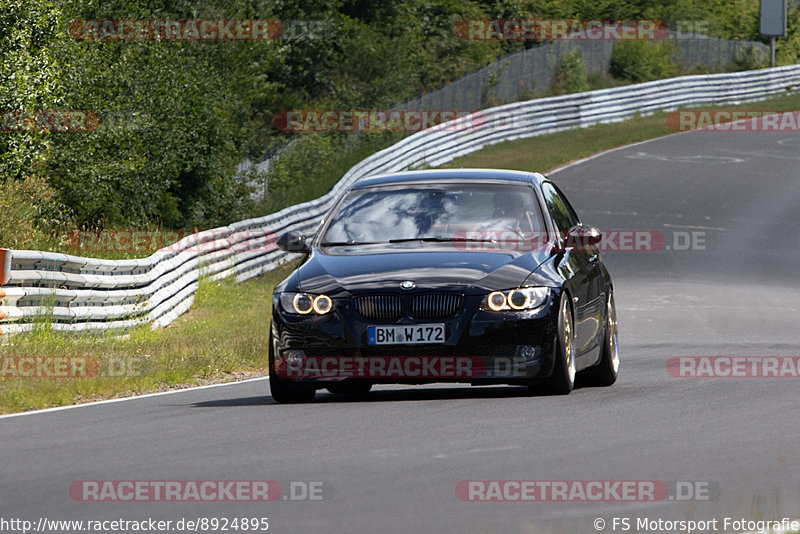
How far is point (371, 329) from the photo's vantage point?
9.99m

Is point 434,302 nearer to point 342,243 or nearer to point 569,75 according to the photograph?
point 342,243

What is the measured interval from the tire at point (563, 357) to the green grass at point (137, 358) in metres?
3.67

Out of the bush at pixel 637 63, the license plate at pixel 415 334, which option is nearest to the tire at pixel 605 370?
the license plate at pixel 415 334

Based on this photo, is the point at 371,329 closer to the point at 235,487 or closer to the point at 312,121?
the point at 235,487

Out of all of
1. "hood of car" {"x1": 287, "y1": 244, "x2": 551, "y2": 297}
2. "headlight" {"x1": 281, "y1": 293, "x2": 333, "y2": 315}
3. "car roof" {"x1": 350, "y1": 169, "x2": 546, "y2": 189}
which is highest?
"car roof" {"x1": 350, "y1": 169, "x2": 546, "y2": 189}

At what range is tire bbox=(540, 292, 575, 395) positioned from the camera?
1020cm

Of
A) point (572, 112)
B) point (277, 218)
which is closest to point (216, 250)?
point (277, 218)

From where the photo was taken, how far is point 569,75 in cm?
5525

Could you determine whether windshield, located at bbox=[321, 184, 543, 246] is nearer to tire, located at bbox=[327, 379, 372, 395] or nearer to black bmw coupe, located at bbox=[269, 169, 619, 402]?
black bmw coupe, located at bbox=[269, 169, 619, 402]

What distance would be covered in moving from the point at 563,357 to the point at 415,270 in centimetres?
119

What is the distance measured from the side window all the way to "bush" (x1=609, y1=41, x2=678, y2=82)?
47.5 meters

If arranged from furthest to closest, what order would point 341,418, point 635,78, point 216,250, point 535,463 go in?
point 635,78
point 216,250
point 341,418
point 535,463

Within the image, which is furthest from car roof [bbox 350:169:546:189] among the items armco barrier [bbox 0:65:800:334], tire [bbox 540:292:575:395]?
armco barrier [bbox 0:65:800:334]

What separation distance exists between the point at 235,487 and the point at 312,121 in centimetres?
3877
